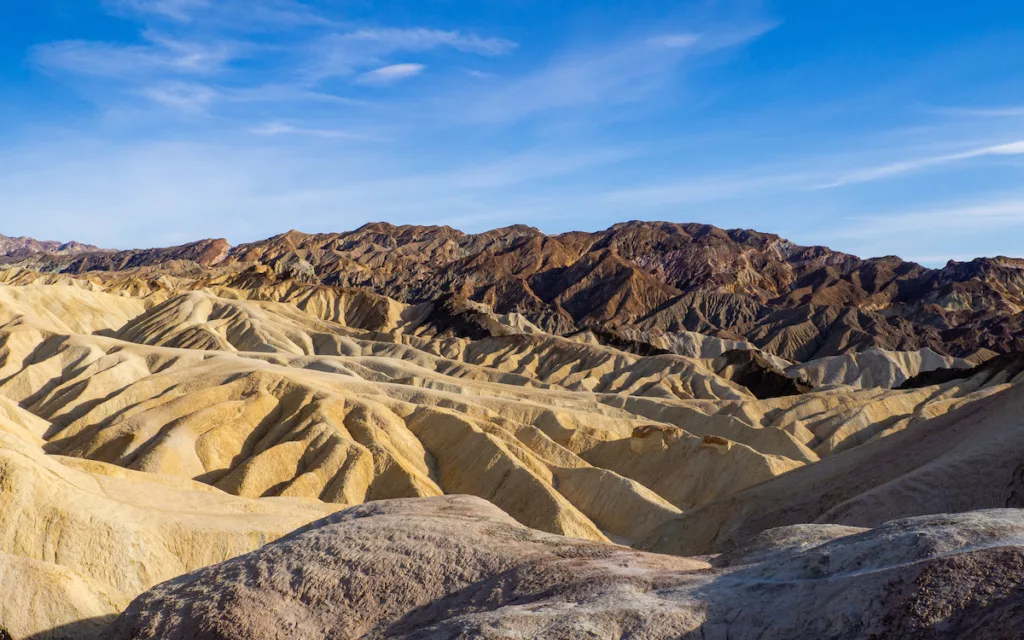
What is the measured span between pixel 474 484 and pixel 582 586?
35943mm

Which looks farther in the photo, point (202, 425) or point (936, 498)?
point (202, 425)

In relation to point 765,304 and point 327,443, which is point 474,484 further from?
point 765,304

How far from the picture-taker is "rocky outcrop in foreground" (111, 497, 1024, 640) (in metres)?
10.8

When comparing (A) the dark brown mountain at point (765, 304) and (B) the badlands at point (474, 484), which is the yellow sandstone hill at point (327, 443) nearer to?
(B) the badlands at point (474, 484)

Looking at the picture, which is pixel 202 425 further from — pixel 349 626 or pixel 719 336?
pixel 719 336

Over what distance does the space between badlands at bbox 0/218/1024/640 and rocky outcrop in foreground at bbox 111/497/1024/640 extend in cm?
5

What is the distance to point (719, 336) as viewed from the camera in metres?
155

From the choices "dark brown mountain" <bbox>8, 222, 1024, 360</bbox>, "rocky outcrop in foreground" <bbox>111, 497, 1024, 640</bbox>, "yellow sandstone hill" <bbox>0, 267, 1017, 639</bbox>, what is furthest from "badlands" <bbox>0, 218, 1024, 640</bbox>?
"dark brown mountain" <bbox>8, 222, 1024, 360</bbox>

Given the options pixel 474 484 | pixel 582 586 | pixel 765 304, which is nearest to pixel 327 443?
pixel 474 484

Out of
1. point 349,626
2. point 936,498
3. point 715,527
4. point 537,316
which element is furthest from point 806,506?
point 537,316

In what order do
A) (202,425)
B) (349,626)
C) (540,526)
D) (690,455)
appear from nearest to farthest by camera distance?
(349,626), (540,526), (202,425), (690,455)

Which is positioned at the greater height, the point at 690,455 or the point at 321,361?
the point at 321,361

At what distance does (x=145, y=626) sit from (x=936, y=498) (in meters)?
20.8

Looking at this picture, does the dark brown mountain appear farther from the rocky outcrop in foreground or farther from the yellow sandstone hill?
the rocky outcrop in foreground
